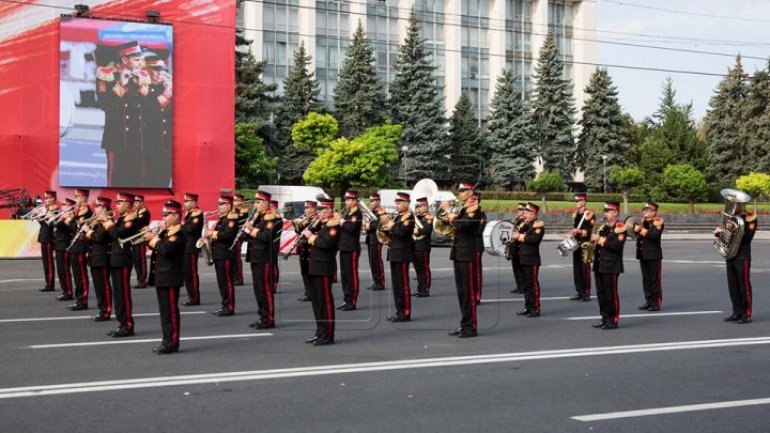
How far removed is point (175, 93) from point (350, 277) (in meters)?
17.8

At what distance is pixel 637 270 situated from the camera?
2291cm

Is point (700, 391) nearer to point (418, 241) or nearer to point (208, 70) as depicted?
point (418, 241)

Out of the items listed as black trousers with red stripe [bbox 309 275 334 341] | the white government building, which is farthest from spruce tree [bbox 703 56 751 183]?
black trousers with red stripe [bbox 309 275 334 341]

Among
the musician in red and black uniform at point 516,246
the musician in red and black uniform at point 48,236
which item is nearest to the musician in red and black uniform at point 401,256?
the musician in red and black uniform at point 516,246

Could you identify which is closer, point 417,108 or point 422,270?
point 422,270

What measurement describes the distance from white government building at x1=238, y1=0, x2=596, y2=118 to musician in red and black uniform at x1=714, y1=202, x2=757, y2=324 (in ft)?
180

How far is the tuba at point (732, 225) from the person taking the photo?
1331 cm

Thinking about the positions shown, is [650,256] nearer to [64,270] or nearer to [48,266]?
[64,270]

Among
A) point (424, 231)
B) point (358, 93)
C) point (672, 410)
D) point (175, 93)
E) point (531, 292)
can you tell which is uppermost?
point (358, 93)

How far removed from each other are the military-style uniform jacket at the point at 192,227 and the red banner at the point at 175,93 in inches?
617

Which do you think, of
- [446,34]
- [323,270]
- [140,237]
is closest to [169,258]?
[140,237]

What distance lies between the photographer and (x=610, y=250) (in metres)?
12.5

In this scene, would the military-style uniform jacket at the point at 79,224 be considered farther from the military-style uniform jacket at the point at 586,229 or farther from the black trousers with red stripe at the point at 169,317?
the military-style uniform jacket at the point at 586,229

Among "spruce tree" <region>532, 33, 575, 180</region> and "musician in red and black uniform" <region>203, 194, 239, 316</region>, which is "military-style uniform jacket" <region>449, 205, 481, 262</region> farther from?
"spruce tree" <region>532, 33, 575, 180</region>
